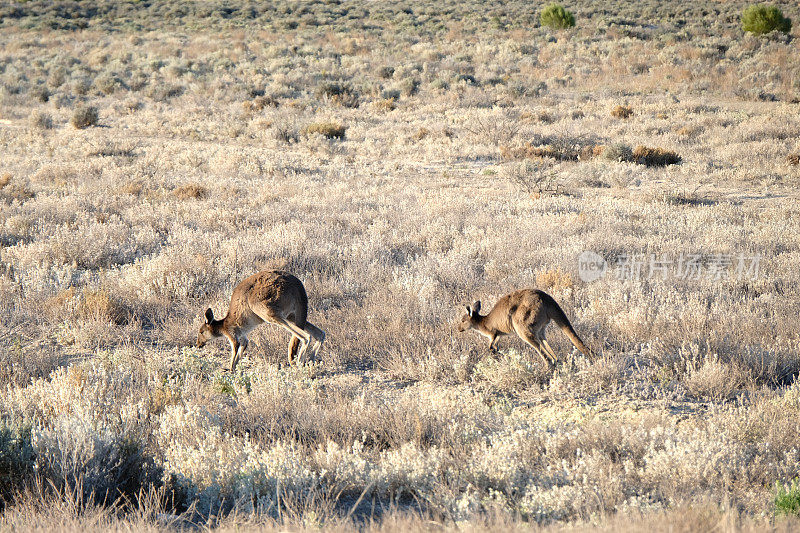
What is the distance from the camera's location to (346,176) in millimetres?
13641

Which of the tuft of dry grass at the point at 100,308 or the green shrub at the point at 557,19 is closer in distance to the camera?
the tuft of dry grass at the point at 100,308

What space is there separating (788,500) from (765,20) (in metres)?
39.1

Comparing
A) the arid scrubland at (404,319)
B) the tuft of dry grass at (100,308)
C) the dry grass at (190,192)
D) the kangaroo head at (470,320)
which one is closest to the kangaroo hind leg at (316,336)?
the arid scrubland at (404,319)

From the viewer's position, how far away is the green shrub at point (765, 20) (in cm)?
3394

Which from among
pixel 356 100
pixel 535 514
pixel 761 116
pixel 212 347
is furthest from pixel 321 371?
pixel 356 100

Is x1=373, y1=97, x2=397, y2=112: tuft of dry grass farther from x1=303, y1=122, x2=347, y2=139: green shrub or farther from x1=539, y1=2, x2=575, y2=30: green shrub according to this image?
x1=539, y1=2, x2=575, y2=30: green shrub

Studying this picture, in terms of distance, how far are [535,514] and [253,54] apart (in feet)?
117

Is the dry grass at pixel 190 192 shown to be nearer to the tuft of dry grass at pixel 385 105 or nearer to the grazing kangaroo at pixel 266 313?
the grazing kangaroo at pixel 266 313

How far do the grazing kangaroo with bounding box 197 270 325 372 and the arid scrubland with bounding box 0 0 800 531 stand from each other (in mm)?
253

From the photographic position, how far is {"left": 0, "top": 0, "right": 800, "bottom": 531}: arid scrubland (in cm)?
326

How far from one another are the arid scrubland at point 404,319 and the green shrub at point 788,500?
0.07ft

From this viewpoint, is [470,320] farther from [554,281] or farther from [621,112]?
[621,112]

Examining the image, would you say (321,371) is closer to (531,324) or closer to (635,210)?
(531,324)

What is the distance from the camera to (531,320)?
4781 mm
